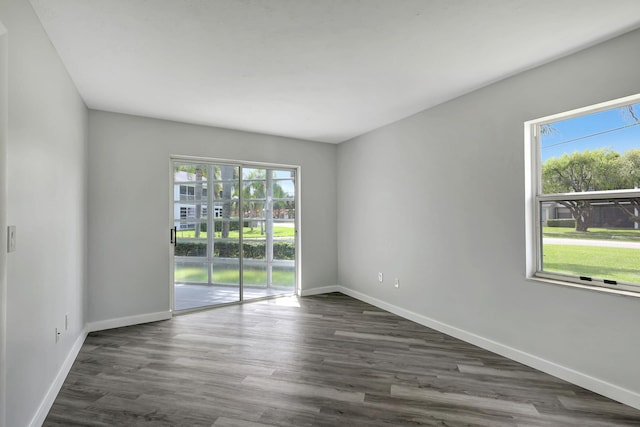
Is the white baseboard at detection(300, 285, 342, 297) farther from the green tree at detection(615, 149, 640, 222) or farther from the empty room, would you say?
the green tree at detection(615, 149, 640, 222)

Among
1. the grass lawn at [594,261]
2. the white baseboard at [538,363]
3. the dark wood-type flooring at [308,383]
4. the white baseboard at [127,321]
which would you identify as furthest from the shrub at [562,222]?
the white baseboard at [127,321]

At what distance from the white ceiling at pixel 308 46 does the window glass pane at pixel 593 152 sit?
580 millimetres

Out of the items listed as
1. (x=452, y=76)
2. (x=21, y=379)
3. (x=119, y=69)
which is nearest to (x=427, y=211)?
(x=452, y=76)

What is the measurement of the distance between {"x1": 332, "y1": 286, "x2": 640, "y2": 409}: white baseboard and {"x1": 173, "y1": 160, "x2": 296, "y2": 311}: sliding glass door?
6.91 feet

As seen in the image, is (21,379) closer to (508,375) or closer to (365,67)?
(365,67)

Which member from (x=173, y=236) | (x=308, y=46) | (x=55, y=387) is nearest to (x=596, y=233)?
(x=308, y=46)

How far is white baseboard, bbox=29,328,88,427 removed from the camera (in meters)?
1.94

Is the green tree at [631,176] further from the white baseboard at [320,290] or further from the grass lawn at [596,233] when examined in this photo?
the white baseboard at [320,290]

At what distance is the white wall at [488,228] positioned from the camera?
7.29 ft

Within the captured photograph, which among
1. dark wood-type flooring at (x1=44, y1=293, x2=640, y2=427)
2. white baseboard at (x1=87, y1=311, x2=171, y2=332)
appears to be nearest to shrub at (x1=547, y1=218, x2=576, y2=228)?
dark wood-type flooring at (x1=44, y1=293, x2=640, y2=427)

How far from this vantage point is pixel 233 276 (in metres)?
4.62

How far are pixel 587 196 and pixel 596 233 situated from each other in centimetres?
30

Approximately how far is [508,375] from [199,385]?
98.8 inches

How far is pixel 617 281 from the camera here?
2.27 meters
